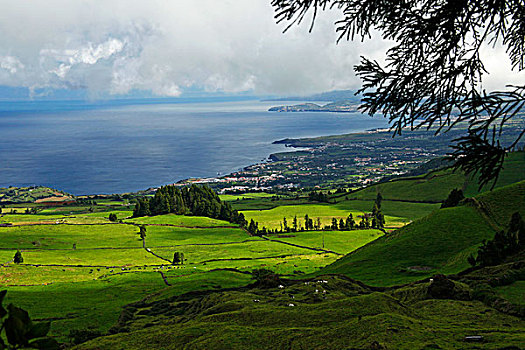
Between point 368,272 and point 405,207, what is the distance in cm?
8825

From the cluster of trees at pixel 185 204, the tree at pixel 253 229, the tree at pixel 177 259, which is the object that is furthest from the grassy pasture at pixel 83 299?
the cluster of trees at pixel 185 204

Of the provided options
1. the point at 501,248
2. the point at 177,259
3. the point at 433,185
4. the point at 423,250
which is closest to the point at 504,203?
the point at 423,250

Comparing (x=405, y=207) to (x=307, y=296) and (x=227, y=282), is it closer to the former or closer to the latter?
(x=227, y=282)

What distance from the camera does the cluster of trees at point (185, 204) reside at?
4722 inches

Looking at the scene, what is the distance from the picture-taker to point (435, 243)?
4784cm

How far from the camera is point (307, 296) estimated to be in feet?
76.1

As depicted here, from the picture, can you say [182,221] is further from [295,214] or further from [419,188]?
[419,188]

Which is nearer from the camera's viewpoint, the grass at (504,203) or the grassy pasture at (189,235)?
the grass at (504,203)

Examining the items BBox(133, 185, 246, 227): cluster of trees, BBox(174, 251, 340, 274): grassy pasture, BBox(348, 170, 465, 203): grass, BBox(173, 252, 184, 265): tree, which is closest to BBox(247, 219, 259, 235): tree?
BBox(133, 185, 246, 227): cluster of trees

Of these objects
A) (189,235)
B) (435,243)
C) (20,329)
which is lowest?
(189,235)

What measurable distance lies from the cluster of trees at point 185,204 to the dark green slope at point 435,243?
71.3m

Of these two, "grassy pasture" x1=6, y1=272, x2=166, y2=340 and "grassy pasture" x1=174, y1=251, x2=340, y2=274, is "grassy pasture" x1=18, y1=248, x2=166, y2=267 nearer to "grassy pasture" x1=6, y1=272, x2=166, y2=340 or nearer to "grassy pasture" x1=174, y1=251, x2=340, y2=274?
"grassy pasture" x1=174, y1=251, x2=340, y2=274

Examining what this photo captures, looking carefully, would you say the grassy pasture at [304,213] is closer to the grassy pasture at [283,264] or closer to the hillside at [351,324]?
the grassy pasture at [283,264]

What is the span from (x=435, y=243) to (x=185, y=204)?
92.3 m
